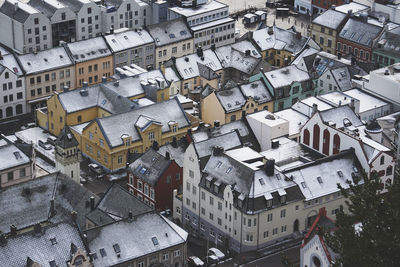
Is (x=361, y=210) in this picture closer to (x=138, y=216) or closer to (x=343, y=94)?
(x=138, y=216)

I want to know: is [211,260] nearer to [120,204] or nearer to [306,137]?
[120,204]

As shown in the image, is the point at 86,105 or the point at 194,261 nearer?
the point at 194,261

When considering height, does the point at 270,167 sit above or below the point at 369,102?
above

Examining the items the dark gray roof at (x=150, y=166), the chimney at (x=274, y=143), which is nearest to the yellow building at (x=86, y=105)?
the dark gray roof at (x=150, y=166)

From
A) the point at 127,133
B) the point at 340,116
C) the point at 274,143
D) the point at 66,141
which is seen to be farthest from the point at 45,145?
the point at 340,116

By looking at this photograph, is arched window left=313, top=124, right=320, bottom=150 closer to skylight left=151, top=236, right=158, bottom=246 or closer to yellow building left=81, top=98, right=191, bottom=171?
yellow building left=81, top=98, right=191, bottom=171

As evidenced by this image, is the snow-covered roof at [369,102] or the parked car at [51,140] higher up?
the snow-covered roof at [369,102]

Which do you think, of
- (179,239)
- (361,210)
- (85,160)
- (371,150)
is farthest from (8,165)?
(361,210)

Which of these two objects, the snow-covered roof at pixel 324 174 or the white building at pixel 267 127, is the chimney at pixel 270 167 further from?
the white building at pixel 267 127
